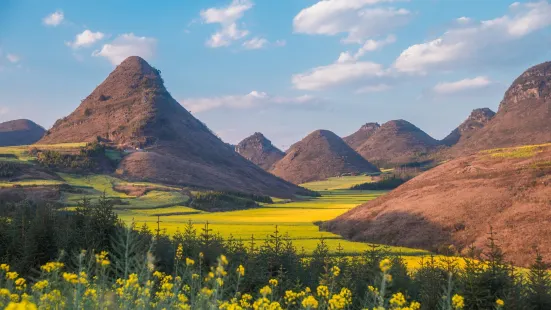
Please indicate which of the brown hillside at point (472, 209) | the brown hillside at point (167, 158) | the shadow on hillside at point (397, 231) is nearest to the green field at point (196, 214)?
the shadow on hillside at point (397, 231)

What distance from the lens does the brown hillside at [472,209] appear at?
44.8 m

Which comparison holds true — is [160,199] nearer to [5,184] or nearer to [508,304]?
[5,184]

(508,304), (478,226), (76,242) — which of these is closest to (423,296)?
(508,304)

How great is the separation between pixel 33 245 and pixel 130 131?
168082 millimetres

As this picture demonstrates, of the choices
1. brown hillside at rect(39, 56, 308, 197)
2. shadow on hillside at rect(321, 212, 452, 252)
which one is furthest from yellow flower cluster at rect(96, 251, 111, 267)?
brown hillside at rect(39, 56, 308, 197)

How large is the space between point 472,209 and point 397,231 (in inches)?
333

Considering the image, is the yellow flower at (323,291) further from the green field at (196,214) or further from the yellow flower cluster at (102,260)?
the green field at (196,214)

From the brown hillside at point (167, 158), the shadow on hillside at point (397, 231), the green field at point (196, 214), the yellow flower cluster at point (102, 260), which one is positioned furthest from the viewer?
the brown hillside at point (167, 158)

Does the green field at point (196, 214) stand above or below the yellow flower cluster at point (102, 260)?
below

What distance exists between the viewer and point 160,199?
101938mm

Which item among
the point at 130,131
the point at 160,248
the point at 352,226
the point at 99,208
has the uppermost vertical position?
the point at 130,131

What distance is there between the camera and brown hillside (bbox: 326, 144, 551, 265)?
147 ft

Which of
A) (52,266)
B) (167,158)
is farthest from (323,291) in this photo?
(167,158)

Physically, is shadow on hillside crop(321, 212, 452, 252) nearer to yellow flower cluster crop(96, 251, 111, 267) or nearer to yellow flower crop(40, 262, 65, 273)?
yellow flower cluster crop(96, 251, 111, 267)
